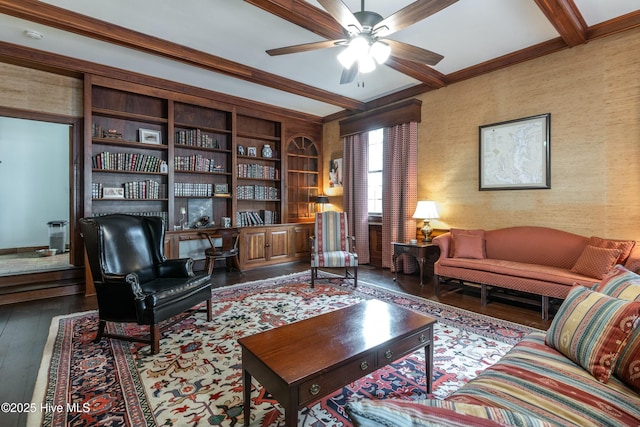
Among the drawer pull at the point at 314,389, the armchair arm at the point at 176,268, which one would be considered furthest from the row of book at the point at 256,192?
the drawer pull at the point at 314,389

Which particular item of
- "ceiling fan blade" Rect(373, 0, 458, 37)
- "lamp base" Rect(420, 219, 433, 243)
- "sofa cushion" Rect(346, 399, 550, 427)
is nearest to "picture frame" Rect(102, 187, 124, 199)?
"ceiling fan blade" Rect(373, 0, 458, 37)

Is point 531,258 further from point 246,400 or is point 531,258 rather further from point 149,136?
point 149,136

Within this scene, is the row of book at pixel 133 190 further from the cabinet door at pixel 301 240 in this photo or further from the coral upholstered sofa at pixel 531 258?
the coral upholstered sofa at pixel 531 258

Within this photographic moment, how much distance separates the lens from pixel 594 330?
1436 mm

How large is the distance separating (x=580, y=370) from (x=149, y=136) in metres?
5.55

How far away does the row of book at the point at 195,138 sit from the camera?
16.8 ft

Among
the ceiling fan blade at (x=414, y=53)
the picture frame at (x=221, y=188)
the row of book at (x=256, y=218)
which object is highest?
the ceiling fan blade at (x=414, y=53)

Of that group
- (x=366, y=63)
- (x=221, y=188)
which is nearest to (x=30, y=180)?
(x=221, y=188)

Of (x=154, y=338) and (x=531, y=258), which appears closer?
(x=154, y=338)

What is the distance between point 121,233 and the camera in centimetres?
297

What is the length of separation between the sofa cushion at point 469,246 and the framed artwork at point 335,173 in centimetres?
297

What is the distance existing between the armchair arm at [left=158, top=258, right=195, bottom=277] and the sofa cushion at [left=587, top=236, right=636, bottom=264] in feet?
13.5

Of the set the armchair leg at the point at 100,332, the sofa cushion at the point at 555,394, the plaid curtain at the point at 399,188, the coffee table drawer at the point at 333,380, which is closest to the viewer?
the sofa cushion at the point at 555,394

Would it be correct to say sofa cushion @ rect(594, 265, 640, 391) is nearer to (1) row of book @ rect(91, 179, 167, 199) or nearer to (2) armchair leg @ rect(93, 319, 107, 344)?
(2) armchair leg @ rect(93, 319, 107, 344)
